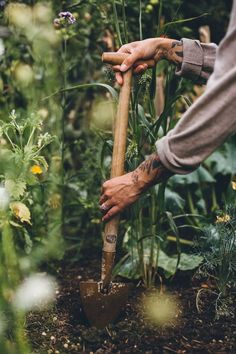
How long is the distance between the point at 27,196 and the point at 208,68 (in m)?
0.83

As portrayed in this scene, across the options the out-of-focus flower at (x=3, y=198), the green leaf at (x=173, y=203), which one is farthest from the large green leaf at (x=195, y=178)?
the out-of-focus flower at (x=3, y=198)

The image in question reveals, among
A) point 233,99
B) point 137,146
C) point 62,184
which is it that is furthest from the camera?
point 62,184

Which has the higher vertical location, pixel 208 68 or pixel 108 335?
pixel 208 68

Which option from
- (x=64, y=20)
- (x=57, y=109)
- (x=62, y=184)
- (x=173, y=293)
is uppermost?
(x=64, y=20)

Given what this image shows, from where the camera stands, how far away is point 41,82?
8.59ft

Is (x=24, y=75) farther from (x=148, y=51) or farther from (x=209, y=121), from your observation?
(x=209, y=121)

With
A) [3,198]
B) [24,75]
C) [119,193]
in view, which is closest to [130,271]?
[119,193]

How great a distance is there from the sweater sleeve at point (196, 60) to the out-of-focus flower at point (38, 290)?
99 cm

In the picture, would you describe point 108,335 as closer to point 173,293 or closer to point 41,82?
point 173,293

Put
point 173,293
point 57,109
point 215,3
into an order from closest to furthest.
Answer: point 173,293 < point 57,109 < point 215,3

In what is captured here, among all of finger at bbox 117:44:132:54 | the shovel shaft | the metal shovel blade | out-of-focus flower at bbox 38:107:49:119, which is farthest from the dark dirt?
finger at bbox 117:44:132:54

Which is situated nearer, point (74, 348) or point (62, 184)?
point (74, 348)

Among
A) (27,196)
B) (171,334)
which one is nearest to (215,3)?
(27,196)

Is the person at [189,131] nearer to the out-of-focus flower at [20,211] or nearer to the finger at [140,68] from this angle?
the finger at [140,68]
